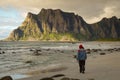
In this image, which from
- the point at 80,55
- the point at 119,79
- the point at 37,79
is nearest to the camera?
the point at 119,79

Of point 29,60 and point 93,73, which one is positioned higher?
point 93,73

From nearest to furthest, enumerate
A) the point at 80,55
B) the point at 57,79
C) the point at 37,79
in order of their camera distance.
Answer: the point at 57,79, the point at 37,79, the point at 80,55

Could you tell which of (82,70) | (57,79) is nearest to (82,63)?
(82,70)

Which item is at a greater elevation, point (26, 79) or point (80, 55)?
point (80, 55)

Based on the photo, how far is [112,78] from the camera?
16.6 m

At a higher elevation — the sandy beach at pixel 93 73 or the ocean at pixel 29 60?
A: the sandy beach at pixel 93 73

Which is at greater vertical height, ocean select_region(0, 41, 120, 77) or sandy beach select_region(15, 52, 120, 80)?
sandy beach select_region(15, 52, 120, 80)

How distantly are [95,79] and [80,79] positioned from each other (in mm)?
1060

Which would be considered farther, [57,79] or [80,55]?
[80,55]

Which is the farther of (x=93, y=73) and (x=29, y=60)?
(x=29, y=60)

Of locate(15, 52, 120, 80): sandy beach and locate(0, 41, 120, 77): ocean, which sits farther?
locate(0, 41, 120, 77): ocean

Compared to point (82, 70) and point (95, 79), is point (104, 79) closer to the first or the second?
point (95, 79)

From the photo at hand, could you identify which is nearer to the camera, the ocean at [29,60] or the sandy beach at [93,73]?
the sandy beach at [93,73]

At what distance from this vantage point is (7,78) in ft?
56.5
